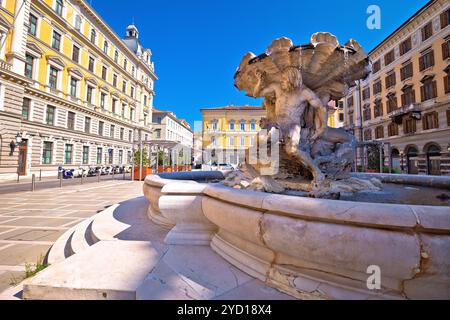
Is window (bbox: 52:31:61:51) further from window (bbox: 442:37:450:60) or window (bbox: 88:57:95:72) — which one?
window (bbox: 442:37:450:60)

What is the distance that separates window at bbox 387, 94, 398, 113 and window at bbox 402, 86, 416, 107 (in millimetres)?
915

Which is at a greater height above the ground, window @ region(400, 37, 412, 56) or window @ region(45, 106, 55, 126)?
window @ region(400, 37, 412, 56)

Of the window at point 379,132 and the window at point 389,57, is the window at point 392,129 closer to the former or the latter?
the window at point 379,132

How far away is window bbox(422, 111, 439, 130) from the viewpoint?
1823 cm

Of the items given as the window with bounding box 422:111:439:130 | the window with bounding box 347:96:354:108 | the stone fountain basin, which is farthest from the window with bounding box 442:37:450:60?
the stone fountain basin

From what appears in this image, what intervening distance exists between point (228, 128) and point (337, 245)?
40473 mm

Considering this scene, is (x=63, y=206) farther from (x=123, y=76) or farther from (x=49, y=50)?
(x=123, y=76)

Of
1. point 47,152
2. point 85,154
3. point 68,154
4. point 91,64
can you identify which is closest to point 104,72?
point 91,64

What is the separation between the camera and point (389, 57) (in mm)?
23891

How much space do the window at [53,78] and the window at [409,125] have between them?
35257mm

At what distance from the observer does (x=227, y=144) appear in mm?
41188

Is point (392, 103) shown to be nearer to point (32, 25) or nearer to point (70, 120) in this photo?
point (70, 120)

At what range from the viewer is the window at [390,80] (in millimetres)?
23309

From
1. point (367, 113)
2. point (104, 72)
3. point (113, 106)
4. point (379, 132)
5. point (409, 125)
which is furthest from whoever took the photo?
point (113, 106)
